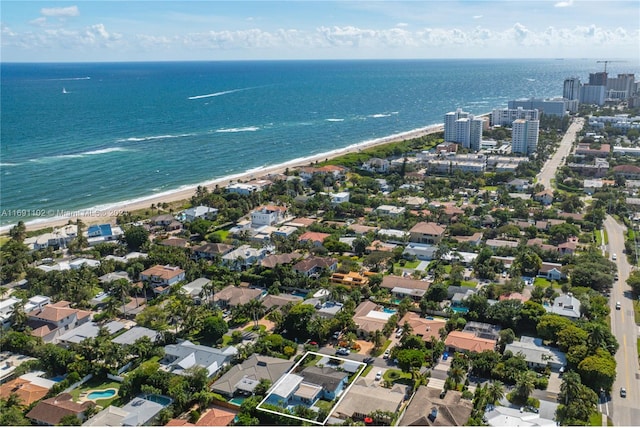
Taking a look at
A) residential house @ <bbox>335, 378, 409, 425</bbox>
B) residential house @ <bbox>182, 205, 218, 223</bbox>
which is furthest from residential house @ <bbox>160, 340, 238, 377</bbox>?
residential house @ <bbox>182, 205, 218, 223</bbox>

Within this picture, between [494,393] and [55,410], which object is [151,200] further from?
[494,393]

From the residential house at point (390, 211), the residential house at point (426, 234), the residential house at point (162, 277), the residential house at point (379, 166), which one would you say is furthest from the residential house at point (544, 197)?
the residential house at point (162, 277)

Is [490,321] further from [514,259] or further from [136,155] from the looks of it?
[136,155]

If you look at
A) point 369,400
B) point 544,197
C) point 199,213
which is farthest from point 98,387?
point 544,197

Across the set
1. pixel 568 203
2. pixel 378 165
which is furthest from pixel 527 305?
pixel 378 165

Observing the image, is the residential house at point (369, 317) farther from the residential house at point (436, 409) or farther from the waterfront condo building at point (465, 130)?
the waterfront condo building at point (465, 130)

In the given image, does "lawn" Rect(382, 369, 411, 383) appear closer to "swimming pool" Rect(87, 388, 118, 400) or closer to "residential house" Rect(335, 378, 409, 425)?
"residential house" Rect(335, 378, 409, 425)
